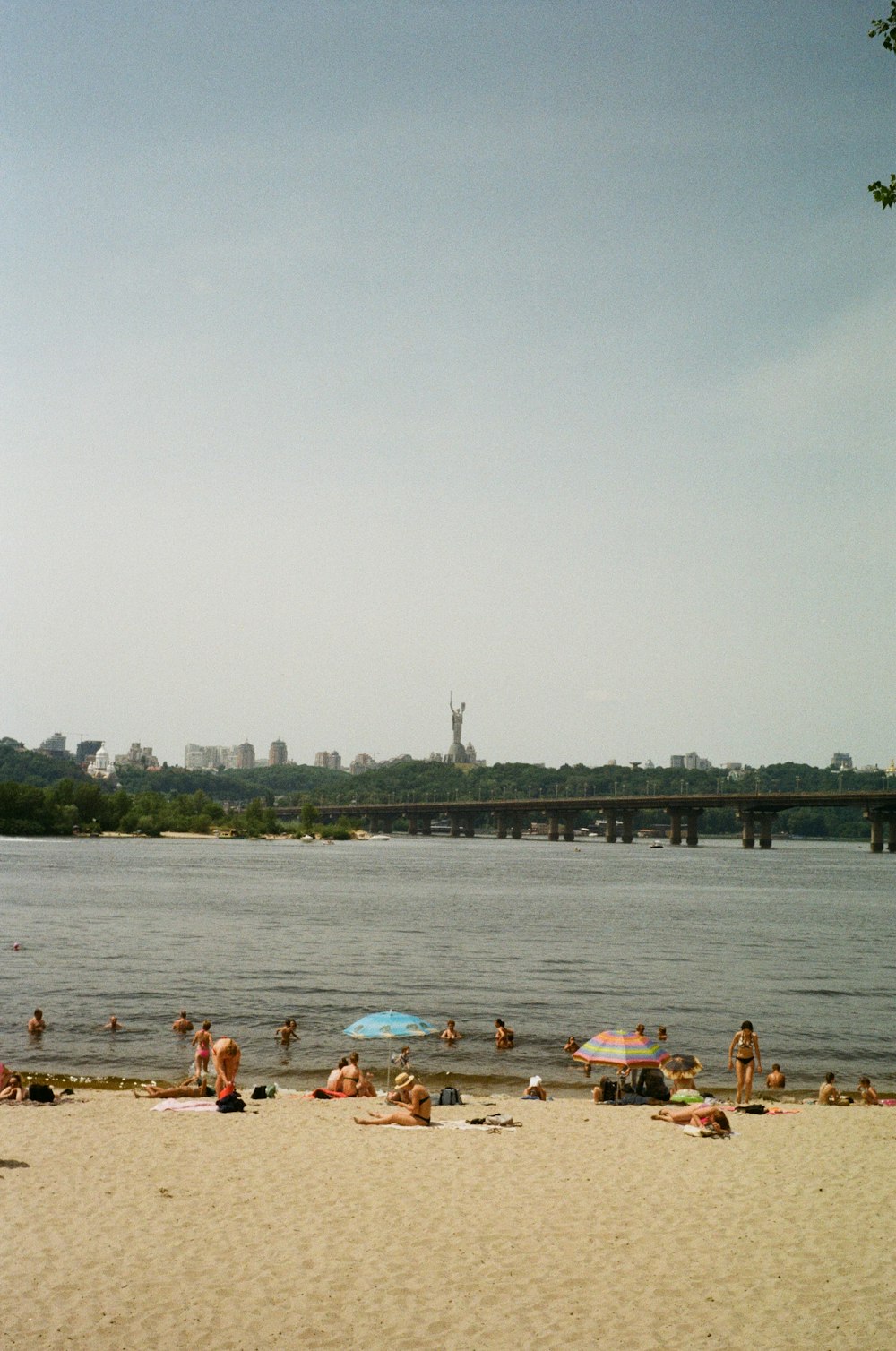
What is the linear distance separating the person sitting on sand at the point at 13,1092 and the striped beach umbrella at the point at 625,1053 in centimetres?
1052

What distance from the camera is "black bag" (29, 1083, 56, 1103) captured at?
20188mm

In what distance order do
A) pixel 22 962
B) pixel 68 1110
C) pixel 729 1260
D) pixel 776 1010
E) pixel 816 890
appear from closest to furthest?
1. pixel 729 1260
2. pixel 68 1110
3. pixel 776 1010
4. pixel 22 962
5. pixel 816 890

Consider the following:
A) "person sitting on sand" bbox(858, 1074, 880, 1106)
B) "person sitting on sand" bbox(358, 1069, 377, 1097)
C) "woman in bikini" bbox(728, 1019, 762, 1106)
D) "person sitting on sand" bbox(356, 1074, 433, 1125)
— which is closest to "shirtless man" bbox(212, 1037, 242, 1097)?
"person sitting on sand" bbox(356, 1074, 433, 1125)

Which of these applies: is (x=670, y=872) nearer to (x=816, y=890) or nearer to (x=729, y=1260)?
(x=816, y=890)

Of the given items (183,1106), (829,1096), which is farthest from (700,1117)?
(183,1106)

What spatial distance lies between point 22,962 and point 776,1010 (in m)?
28.3

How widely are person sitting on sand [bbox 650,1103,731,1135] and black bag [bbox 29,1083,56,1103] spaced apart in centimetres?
1058

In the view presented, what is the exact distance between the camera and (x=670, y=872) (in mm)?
137250

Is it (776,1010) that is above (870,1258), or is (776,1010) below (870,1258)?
below

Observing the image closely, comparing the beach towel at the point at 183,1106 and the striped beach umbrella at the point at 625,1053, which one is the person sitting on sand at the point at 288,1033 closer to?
the striped beach umbrella at the point at 625,1053

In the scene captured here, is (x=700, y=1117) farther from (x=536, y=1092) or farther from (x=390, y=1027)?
(x=390, y=1027)

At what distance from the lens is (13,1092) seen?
20.2 m

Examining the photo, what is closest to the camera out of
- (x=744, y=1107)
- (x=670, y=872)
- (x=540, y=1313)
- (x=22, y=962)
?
(x=540, y=1313)

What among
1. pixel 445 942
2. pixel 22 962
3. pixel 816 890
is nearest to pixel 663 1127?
pixel 22 962
